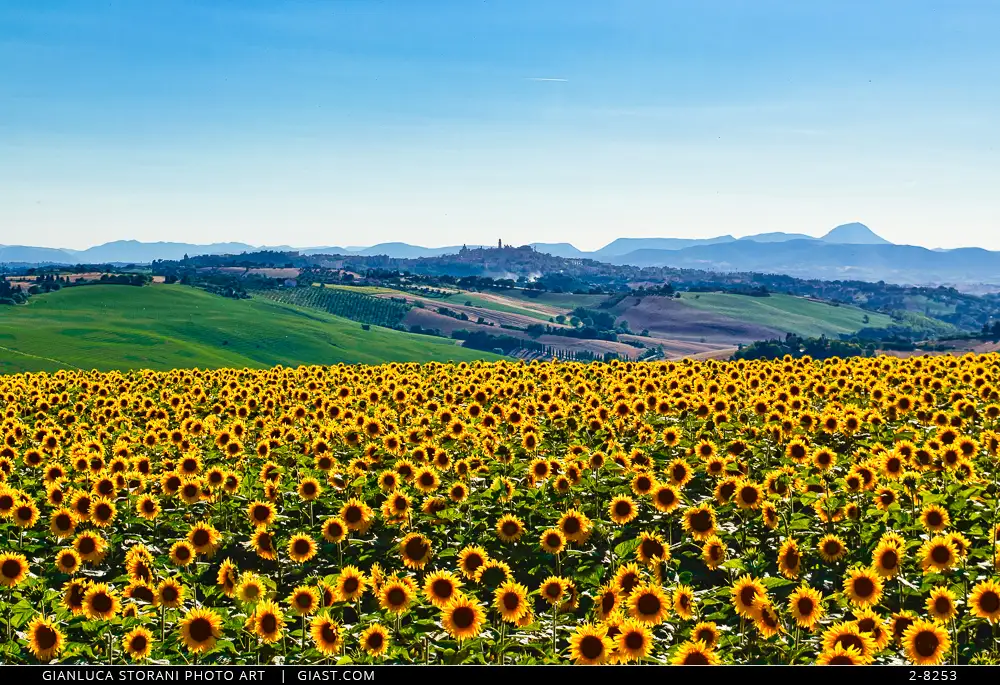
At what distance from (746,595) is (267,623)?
5.29m

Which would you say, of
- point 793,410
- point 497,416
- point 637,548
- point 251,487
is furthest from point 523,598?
point 793,410

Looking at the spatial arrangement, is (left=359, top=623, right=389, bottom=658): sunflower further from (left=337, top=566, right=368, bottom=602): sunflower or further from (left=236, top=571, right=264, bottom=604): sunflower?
(left=236, top=571, right=264, bottom=604): sunflower

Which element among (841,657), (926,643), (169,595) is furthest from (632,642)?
(169,595)

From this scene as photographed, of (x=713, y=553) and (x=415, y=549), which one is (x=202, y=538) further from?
(x=713, y=553)

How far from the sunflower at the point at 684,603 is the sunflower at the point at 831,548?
2.46 m

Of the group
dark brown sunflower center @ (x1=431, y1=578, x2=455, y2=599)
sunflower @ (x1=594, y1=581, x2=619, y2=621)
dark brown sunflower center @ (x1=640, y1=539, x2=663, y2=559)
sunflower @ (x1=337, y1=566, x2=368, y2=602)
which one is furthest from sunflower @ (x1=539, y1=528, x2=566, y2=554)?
sunflower @ (x1=337, y1=566, x2=368, y2=602)

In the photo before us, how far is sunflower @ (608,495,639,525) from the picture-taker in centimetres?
1225

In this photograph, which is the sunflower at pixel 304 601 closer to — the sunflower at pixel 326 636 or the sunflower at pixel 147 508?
the sunflower at pixel 326 636

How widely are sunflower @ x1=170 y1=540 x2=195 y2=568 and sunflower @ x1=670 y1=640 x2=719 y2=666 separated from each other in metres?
7.01

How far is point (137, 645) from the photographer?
361 inches

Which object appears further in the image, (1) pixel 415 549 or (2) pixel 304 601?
(1) pixel 415 549

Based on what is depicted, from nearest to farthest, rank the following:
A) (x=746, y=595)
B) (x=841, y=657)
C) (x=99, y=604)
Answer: (x=841, y=657)
(x=746, y=595)
(x=99, y=604)

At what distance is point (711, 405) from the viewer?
19.2 m

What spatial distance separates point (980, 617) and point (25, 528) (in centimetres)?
1300
